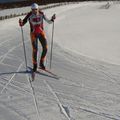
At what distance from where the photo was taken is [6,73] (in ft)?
38.3

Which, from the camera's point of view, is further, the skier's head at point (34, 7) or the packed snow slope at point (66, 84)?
the skier's head at point (34, 7)

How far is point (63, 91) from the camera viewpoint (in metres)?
9.91

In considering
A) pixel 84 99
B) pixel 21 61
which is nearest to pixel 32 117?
pixel 84 99

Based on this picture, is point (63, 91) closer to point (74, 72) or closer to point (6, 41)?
point (74, 72)

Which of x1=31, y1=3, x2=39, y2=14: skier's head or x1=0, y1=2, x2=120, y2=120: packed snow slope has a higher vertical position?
x1=31, y1=3, x2=39, y2=14: skier's head

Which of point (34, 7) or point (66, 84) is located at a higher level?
point (34, 7)

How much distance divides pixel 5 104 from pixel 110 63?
513 cm

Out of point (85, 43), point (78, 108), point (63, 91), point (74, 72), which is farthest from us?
point (85, 43)

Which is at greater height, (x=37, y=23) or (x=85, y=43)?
(x=37, y=23)

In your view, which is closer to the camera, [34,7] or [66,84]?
[66,84]

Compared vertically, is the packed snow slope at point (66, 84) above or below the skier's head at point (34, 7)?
below

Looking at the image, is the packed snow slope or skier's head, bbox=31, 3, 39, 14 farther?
skier's head, bbox=31, 3, 39, 14

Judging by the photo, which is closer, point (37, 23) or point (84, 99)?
point (84, 99)

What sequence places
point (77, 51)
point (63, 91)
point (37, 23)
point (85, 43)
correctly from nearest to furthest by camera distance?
point (63, 91) → point (37, 23) → point (77, 51) → point (85, 43)
